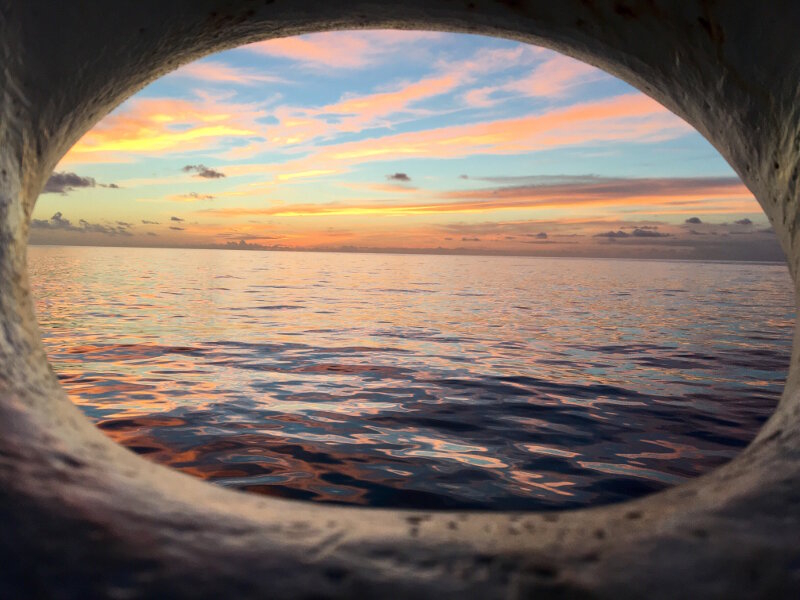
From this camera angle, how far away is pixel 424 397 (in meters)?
7.44

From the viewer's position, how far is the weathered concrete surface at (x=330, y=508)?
1.33 metres

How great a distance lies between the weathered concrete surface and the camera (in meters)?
1.33

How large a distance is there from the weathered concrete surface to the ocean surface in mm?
2523

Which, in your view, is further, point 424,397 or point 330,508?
point 424,397

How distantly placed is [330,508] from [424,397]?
559 cm

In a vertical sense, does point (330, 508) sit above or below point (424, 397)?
above

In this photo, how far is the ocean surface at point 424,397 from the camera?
15.7 feet

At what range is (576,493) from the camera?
14.7ft

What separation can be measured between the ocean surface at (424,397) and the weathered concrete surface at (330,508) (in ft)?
8.28

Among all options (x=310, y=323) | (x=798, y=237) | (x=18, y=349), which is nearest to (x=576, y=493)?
(x=798, y=237)

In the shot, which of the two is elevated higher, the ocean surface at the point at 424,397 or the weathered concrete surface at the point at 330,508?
the weathered concrete surface at the point at 330,508

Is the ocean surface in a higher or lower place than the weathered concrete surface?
lower

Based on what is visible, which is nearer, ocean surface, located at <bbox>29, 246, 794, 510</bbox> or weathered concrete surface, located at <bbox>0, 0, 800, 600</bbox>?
weathered concrete surface, located at <bbox>0, 0, 800, 600</bbox>

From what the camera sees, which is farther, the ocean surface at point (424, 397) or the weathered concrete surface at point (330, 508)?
the ocean surface at point (424, 397)
